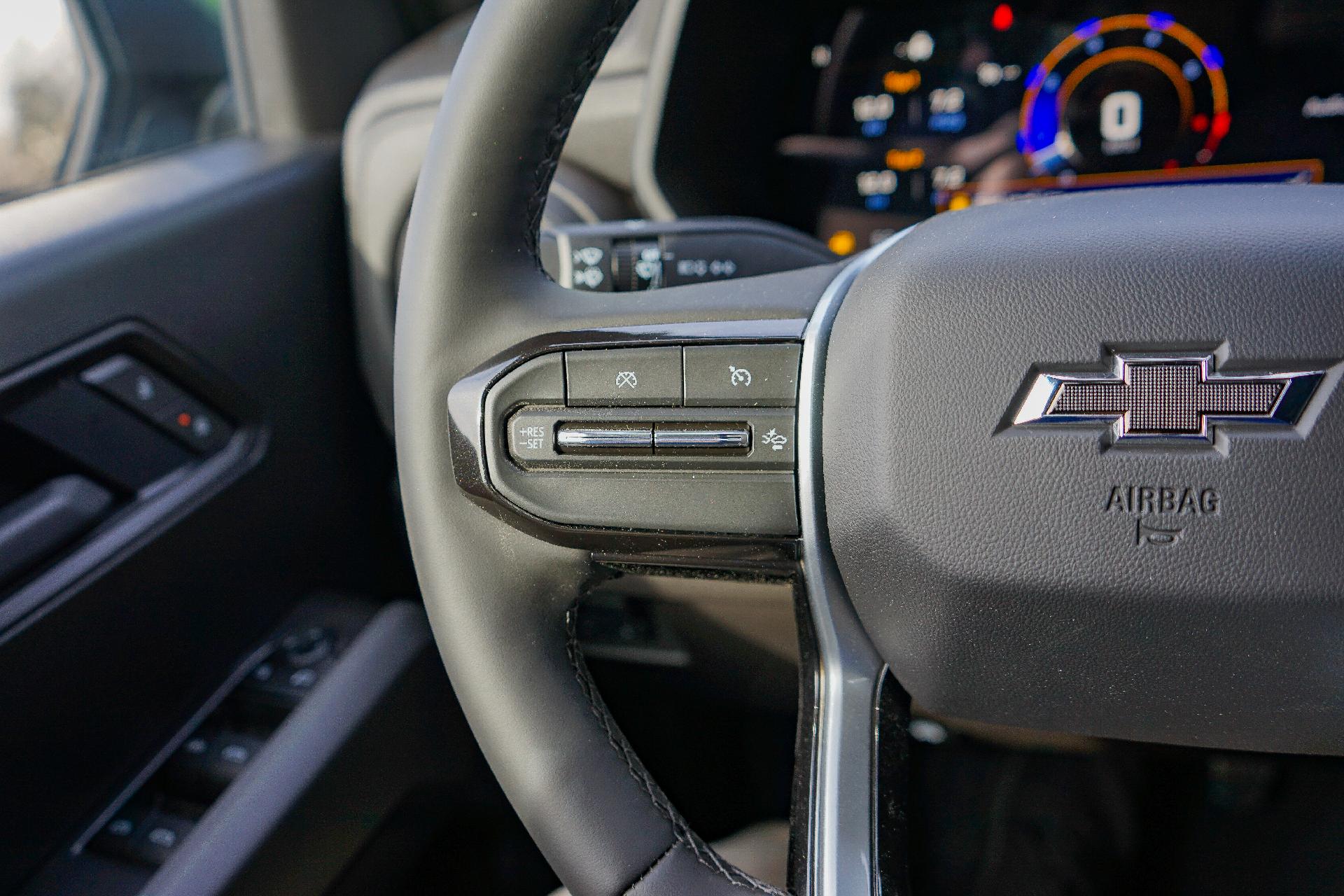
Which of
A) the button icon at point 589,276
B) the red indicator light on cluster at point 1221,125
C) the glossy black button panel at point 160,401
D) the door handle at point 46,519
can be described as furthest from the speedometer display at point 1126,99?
the door handle at point 46,519

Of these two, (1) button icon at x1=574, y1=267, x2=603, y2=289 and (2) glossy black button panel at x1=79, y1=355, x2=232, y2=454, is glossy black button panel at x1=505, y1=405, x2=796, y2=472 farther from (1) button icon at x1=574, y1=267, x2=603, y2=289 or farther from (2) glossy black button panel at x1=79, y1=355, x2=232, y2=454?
(2) glossy black button panel at x1=79, y1=355, x2=232, y2=454

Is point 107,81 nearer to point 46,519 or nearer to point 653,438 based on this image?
point 46,519

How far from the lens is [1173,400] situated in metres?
0.57

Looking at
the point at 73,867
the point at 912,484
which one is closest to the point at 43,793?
the point at 73,867

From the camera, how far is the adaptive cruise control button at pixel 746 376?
25.5 inches

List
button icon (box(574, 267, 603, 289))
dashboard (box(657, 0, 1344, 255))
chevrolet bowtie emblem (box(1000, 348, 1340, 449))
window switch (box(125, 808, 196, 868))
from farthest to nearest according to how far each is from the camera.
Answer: dashboard (box(657, 0, 1344, 255))
window switch (box(125, 808, 196, 868))
button icon (box(574, 267, 603, 289))
chevrolet bowtie emblem (box(1000, 348, 1340, 449))

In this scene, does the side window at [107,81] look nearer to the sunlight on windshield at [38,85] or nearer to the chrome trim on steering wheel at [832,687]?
the sunlight on windshield at [38,85]

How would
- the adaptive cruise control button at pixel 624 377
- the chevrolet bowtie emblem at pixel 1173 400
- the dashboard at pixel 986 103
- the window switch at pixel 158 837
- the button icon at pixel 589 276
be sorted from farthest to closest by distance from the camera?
1. the dashboard at pixel 986 103
2. the window switch at pixel 158 837
3. the button icon at pixel 589 276
4. the adaptive cruise control button at pixel 624 377
5. the chevrolet bowtie emblem at pixel 1173 400

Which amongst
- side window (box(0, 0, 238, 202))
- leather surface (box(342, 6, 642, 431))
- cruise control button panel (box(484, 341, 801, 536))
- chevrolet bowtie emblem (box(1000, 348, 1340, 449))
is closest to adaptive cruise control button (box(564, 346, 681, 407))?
cruise control button panel (box(484, 341, 801, 536))

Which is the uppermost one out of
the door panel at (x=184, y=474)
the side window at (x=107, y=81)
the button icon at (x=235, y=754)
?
the side window at (x=107, y=81)

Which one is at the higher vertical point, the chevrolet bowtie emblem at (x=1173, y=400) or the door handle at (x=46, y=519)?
the chevrolet bowtie emblem at (x=1173, y=400)

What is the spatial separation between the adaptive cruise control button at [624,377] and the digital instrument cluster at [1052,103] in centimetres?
72

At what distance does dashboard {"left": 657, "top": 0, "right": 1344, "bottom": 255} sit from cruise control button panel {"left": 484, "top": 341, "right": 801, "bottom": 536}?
617 millimetres

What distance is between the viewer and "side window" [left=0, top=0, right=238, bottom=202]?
1.33 m
